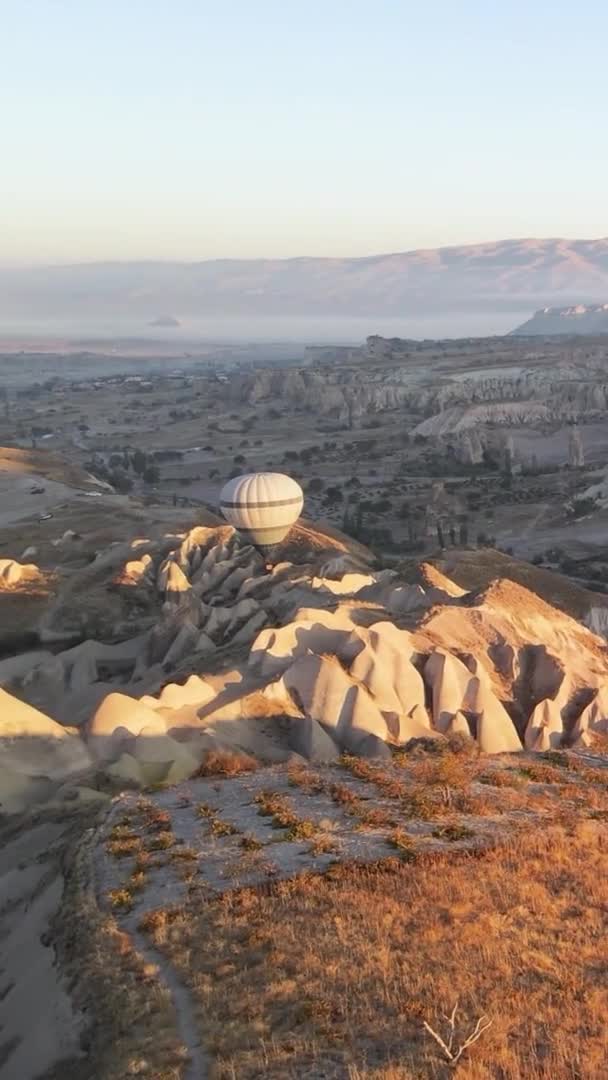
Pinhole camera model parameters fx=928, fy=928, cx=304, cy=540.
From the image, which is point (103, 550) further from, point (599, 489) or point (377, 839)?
point (599, 489)

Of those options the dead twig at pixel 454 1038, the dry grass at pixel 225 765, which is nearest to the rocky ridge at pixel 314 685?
the dry grass at pixel 225 765

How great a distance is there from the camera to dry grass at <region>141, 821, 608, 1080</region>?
990cm

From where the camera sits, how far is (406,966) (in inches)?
456

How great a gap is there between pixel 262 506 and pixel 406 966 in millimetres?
37652

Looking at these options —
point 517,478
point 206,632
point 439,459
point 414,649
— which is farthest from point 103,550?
point 439,459

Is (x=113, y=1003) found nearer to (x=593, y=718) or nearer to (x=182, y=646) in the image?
(x=593, y=718)

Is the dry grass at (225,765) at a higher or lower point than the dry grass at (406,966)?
lower

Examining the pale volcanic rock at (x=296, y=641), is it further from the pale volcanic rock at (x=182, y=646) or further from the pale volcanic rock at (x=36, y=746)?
the pale volcanic rock at (x=182, y=646)

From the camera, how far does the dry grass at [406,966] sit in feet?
32.5

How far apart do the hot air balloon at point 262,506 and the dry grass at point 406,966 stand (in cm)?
3406

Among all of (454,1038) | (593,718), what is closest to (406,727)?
(593,718)

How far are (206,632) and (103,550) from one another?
24.4m

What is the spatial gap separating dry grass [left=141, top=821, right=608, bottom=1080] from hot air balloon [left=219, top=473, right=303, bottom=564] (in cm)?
3406

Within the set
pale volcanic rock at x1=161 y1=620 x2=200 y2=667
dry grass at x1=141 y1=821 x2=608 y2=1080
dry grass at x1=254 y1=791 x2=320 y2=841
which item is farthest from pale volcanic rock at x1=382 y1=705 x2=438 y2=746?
pale volcanic rock at x1=161 y1=620 x2=200 y2=667
